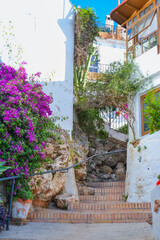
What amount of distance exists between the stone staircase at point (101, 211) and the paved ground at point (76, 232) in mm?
364

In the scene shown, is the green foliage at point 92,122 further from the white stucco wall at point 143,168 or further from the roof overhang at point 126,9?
the roof overhang at point 126,9

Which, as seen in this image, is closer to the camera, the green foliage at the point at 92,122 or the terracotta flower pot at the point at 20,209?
the terracotta flower pot at the point at 20,209

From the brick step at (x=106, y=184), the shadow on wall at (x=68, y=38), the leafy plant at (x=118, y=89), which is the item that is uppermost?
the shadow on wall at (x=68, y=38)

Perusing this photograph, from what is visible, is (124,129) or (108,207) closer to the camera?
(108,207)

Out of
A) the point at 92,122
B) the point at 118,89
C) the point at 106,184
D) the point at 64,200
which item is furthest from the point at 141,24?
the point at 64,200

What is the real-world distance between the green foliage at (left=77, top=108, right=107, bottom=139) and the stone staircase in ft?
8.78

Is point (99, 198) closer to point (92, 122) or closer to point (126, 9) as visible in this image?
point (92, 122)

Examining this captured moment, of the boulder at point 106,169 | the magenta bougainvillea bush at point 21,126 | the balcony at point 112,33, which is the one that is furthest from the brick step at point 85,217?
the balcony at point 112,33

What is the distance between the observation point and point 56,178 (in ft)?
25.6

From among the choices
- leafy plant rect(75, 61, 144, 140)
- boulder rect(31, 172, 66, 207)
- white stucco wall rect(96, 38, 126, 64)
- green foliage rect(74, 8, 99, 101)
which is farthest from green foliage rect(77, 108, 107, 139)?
white stucco wall rect(96, 38, 126, 64)

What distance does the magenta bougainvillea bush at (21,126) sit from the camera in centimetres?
610

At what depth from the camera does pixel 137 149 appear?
878 cm

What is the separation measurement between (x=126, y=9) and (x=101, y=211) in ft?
26.8

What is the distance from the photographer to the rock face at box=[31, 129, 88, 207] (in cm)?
718
